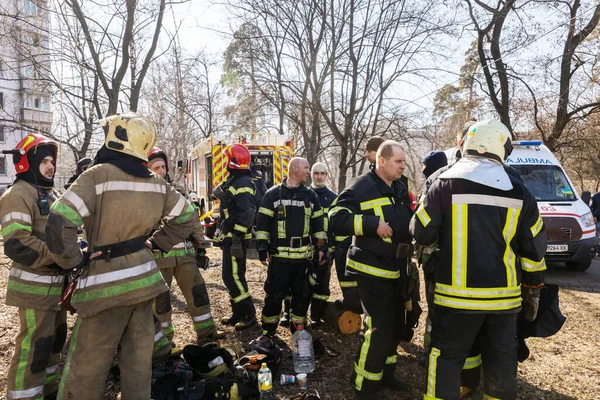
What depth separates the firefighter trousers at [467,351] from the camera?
8.45 ft

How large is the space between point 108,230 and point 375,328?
201 cm

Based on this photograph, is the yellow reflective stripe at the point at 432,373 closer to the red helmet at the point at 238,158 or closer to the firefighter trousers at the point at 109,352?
the firefighter trousers at the point at 109,352

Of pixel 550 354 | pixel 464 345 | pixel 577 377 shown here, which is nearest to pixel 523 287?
pixel 464 345

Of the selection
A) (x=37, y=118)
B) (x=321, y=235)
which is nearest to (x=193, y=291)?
(x=321, y=235)

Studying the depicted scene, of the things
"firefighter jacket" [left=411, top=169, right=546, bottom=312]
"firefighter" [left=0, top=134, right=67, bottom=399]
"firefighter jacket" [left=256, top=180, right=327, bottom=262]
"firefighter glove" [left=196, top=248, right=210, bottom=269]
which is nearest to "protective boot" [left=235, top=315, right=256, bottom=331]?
"firefighter glove" [left=196, top=248, right=210, bottom=269]

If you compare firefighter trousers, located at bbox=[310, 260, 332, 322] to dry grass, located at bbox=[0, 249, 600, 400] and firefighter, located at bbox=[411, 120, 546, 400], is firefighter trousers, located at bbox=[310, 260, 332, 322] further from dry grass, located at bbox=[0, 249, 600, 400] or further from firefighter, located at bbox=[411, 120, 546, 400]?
firefighter, located at bbox=[411, 120, 546, 400]

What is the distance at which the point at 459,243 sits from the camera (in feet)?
8.55

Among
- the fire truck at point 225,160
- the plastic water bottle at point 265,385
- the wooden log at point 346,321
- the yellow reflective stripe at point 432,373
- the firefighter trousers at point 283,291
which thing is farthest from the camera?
the fire truck at point 225,160

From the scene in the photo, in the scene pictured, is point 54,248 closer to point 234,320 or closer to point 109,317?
point 109,317

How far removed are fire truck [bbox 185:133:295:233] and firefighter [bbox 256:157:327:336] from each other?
548 centimetres

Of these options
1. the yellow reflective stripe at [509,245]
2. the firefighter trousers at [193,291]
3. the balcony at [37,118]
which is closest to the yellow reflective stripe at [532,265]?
the yellow reflective stripe at [509,245]

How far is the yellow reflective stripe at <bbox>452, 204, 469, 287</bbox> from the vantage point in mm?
2580

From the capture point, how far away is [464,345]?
2.60 meters

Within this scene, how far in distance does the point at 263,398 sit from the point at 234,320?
198 cm
